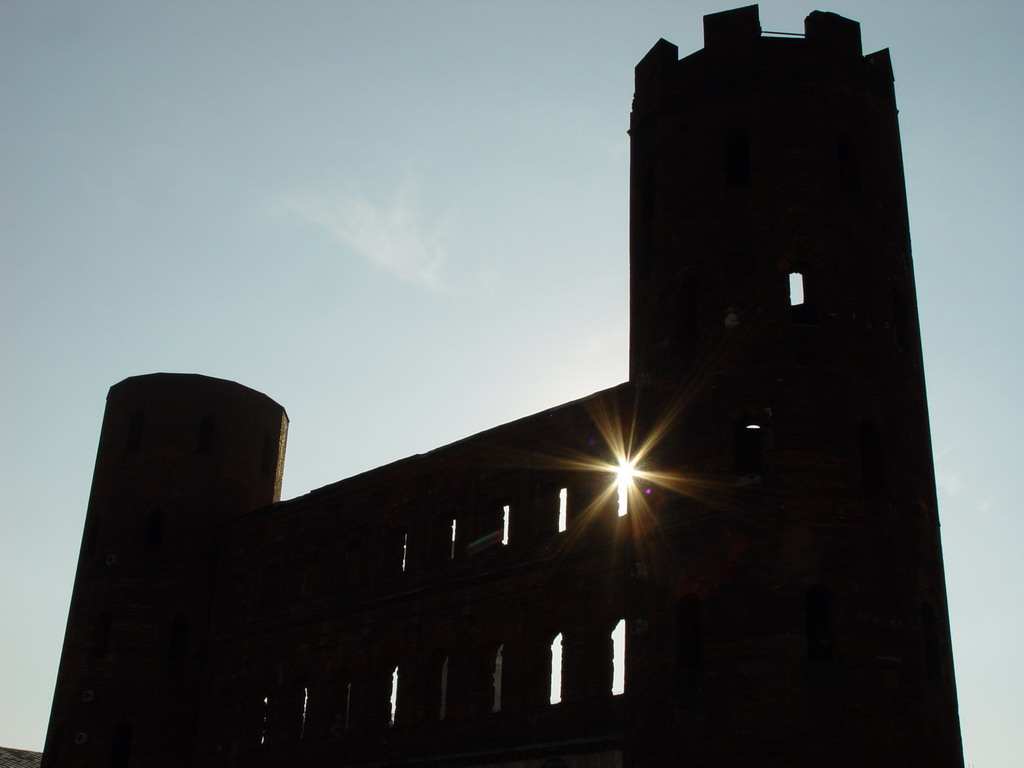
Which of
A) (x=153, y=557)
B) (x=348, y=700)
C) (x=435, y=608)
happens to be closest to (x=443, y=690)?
(x=435, y=608)

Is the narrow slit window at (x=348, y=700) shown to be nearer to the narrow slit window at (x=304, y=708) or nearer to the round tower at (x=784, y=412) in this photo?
the narrow slit window at (x=304, y=708)

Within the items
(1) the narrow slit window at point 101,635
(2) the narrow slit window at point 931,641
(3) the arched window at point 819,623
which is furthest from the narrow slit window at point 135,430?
(2) the narrow slit window at point 931,641

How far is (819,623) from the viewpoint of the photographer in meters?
16.7

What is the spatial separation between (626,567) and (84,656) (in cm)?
1437

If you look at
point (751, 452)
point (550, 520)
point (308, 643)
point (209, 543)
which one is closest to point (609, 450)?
point (550, 520)

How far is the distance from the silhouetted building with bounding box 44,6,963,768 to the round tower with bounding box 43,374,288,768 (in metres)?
0.09

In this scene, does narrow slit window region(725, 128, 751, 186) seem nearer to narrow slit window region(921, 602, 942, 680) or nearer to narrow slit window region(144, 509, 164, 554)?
narrow slit window region(921, 602, 942, 680)

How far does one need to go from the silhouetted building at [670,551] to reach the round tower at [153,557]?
90 mm

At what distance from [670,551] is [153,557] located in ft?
52.1

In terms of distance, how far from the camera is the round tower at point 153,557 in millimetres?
28422

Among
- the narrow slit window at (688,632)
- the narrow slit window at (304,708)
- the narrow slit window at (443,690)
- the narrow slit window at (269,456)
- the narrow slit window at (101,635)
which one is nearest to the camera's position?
A: the narrow slit window at (688,632)

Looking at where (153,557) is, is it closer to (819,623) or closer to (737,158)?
(737,158)

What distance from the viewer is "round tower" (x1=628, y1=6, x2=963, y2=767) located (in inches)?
645

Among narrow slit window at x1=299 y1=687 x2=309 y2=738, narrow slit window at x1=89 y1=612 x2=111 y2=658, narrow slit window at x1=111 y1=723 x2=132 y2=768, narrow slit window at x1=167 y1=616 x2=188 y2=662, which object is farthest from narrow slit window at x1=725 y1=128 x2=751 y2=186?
narrow slit window at x1=111 y1=723 x2=132 y2=768
